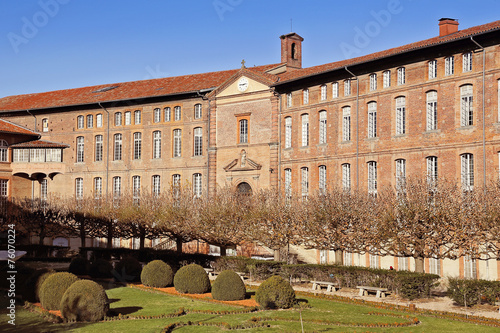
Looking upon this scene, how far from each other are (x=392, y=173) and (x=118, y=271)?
15450mm

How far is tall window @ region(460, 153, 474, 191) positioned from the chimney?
24.7ft

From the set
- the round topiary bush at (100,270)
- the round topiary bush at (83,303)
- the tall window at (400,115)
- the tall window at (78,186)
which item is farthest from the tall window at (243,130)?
the round topiary bush at (83,303)

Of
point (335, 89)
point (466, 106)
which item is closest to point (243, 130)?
point (335, 89)

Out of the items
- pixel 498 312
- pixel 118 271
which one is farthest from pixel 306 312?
pixel 118 271

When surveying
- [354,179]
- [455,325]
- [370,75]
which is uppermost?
[370,75]

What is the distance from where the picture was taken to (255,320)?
2056 centimetres

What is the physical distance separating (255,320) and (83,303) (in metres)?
5.44

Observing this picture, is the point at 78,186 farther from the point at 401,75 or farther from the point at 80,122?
the point at 401,75

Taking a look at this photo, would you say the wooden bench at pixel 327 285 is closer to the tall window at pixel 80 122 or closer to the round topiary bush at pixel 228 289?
the round topiary bush at pixel 228 289

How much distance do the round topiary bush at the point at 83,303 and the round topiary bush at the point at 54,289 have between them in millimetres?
1490

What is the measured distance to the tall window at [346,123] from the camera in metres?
39.1

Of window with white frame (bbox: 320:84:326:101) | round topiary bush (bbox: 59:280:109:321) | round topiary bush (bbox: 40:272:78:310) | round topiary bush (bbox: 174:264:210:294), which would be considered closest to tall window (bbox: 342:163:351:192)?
window with white frame (bbox: 320:84:326:101)

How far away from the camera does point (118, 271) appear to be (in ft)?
103

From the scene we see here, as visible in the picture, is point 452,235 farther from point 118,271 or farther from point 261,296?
point 118,271
